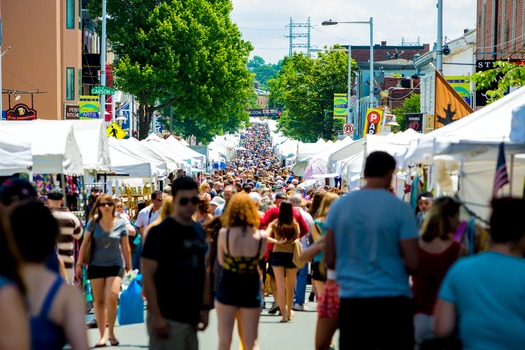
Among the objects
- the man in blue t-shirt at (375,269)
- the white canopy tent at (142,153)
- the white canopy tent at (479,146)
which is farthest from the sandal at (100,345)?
the white canopy tent at (142,153)

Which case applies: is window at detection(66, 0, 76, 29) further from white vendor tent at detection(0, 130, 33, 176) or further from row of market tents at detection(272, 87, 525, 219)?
white vendor tent at detection(0, 130, 33, 176)

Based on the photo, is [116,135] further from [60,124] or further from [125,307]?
[125,307]

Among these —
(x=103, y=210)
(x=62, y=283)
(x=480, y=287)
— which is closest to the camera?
(x=62, y=283)

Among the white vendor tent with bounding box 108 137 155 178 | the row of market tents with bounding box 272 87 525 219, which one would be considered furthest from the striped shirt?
the white vendor tent with bounding box 108 137 155 178

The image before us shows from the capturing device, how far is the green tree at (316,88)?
277 feet

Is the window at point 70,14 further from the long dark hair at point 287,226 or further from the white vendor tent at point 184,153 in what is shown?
the long dark hair at point 287,226

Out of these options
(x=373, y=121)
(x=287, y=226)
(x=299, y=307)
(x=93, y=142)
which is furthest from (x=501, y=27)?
(x=287, y=226)

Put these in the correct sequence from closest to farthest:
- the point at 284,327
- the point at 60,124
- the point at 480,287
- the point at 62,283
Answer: the point at 62,283, the point at 480,287, the point at 284,327, the point at 60,124

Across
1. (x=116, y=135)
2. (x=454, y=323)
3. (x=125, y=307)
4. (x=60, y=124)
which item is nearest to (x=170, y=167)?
(x=116, y=135)

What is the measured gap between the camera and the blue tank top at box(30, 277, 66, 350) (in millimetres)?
5117

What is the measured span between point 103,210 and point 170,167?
1799 centimetres

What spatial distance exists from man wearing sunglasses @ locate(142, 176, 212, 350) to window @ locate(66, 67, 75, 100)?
42.7 m

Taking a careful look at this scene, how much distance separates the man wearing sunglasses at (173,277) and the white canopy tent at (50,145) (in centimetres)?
735

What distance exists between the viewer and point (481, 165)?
42.8 feet
